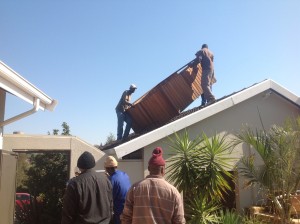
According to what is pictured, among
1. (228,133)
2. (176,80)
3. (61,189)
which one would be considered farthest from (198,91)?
(61,189)

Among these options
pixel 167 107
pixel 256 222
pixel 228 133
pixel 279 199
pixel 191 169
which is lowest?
pixel 256 222

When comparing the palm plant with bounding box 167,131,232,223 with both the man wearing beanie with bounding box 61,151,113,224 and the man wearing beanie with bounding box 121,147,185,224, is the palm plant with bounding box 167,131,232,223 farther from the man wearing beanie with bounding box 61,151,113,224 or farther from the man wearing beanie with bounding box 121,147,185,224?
the man wearing beanie with bounding box 121,147,185,224

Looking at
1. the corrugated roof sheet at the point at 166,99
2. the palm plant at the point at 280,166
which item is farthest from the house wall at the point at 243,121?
the palm plant at the point at 280,166

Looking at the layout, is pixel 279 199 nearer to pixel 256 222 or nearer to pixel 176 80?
pixel 256 222

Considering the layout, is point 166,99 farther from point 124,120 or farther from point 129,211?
point 129,211

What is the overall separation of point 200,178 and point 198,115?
93.0 inches

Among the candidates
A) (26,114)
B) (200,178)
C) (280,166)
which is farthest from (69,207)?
(280,166)

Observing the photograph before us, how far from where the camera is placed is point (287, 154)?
6.82 metres

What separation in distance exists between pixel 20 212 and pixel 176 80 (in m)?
6.17

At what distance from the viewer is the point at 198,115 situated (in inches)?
343

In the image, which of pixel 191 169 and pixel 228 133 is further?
pixel 228 133

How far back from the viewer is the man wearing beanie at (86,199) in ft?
11.2

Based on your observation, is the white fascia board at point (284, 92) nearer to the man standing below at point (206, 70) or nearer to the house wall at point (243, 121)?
the house wall at point (243, 121)

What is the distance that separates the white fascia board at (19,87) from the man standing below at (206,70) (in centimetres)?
616
